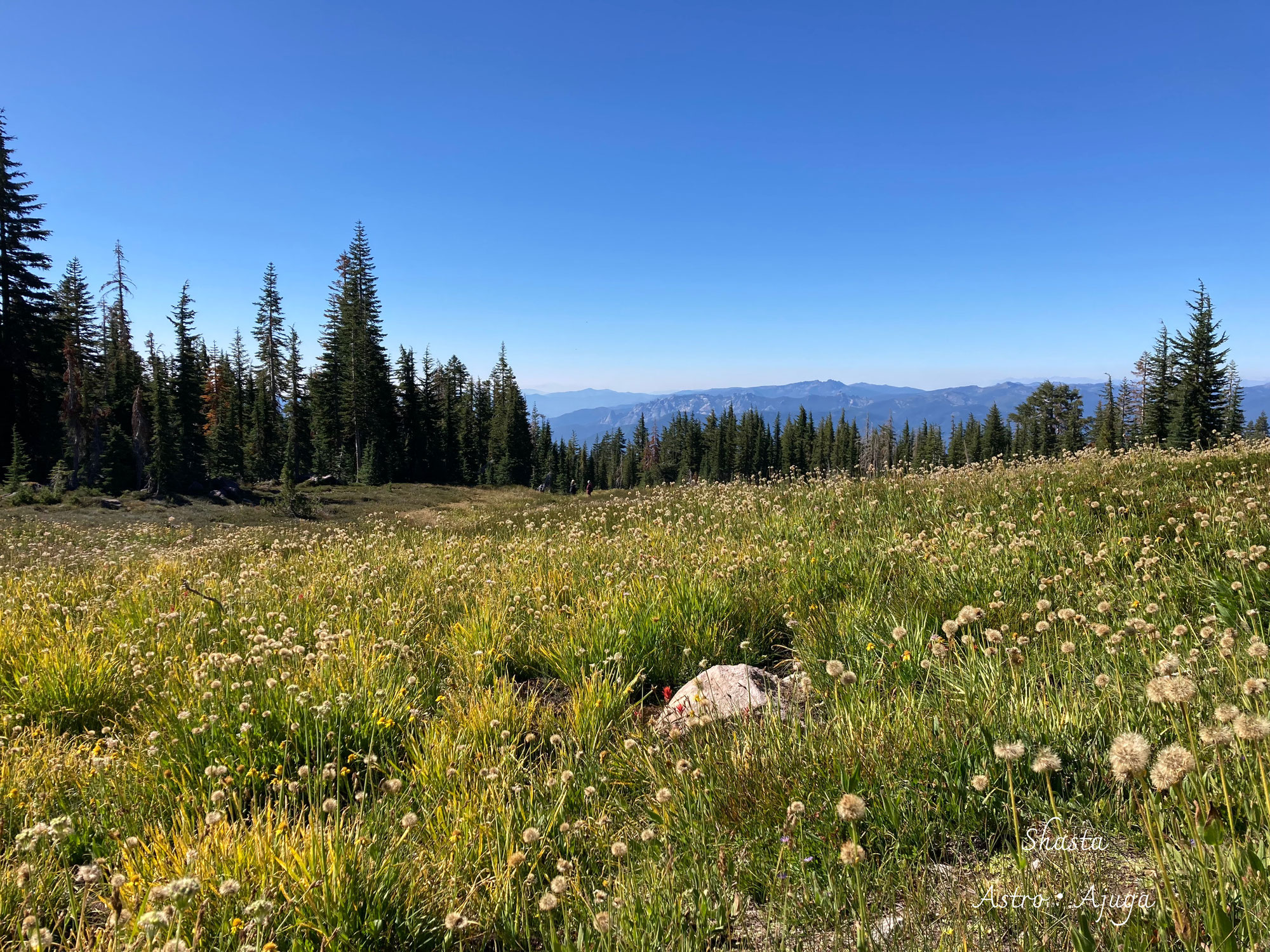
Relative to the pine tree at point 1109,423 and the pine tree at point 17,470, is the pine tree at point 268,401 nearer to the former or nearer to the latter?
the pine tree at point 17,470

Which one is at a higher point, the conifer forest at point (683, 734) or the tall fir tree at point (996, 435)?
the tall fir tree at point (996, 435)

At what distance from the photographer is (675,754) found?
3.24 meters

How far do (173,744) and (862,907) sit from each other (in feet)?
12.7

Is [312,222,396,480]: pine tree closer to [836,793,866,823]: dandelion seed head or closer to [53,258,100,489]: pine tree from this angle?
[53,258,100,489]: pine tree

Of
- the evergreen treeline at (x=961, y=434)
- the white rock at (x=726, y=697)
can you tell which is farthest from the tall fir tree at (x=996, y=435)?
the white rock at (x=726, y=697)

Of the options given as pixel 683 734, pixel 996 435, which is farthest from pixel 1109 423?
pixel 683 734

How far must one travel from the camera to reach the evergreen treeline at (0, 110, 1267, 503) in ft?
110

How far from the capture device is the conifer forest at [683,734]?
210 centimetres

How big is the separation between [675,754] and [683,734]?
194mm

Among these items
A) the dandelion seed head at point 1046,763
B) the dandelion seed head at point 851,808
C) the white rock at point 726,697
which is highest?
the dandelion seed head at point 1046,763

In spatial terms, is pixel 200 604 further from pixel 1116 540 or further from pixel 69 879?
pixel 1116 540

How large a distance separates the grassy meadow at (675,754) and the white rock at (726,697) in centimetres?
15

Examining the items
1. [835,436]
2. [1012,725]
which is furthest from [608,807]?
[835,436]

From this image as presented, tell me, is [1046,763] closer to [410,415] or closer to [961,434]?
[410,415]
